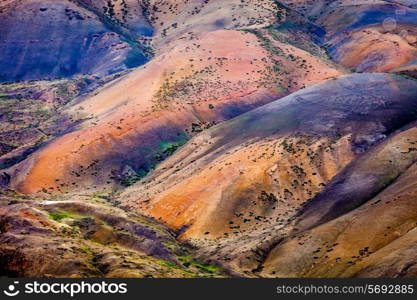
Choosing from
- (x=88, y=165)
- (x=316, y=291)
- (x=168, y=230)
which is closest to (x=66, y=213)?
(x=168, y=230)

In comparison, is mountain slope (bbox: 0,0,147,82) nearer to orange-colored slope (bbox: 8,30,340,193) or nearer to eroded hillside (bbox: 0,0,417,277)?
eroded hillside (bbox: 0,0,417,277)

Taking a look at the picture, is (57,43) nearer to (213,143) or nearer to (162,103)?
(162,103)

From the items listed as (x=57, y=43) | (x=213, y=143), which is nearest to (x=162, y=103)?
(x=213, y=143)

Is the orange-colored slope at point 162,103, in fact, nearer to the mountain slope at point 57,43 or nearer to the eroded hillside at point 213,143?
the eroded hillside at point 213,143

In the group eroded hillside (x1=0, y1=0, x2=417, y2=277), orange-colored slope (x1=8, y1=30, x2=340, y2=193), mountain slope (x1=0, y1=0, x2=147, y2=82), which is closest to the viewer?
eroded hillside (x1=0, y1=0, x2=417, y2=277)

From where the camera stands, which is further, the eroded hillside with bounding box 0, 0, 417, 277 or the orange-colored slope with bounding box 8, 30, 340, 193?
the orange-colored slope with bounding box 8, 30, 340, 193

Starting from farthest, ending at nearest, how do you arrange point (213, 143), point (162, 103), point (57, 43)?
point (57, 43) → point (162, 103) → point (213, 143)

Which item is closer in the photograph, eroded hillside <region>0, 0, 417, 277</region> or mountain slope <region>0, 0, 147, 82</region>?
eroded hillside <region>0, 0, 417, 277</region>

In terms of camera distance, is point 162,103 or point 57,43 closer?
point 162,103

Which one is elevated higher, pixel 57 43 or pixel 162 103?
pixel 162 103

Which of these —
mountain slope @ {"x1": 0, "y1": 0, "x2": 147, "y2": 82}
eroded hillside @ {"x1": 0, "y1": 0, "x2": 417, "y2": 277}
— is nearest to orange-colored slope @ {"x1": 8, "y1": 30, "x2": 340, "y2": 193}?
eroded hillside @ {"x1": 0, "y1": 0, "x2": 417, "y2": 277}

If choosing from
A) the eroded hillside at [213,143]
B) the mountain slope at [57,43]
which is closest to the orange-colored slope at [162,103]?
the eroded hillside at [213,143]

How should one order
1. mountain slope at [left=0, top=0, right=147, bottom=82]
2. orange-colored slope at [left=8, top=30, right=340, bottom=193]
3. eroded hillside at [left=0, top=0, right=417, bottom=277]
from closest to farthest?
eroded hillside at [left=0, top=0, right=417, bottom=277], orange-colored slope at [left=8, top=30, right=340, bottom=193], mountain slope at [left=0, top=0, right=147, bottom=82]
